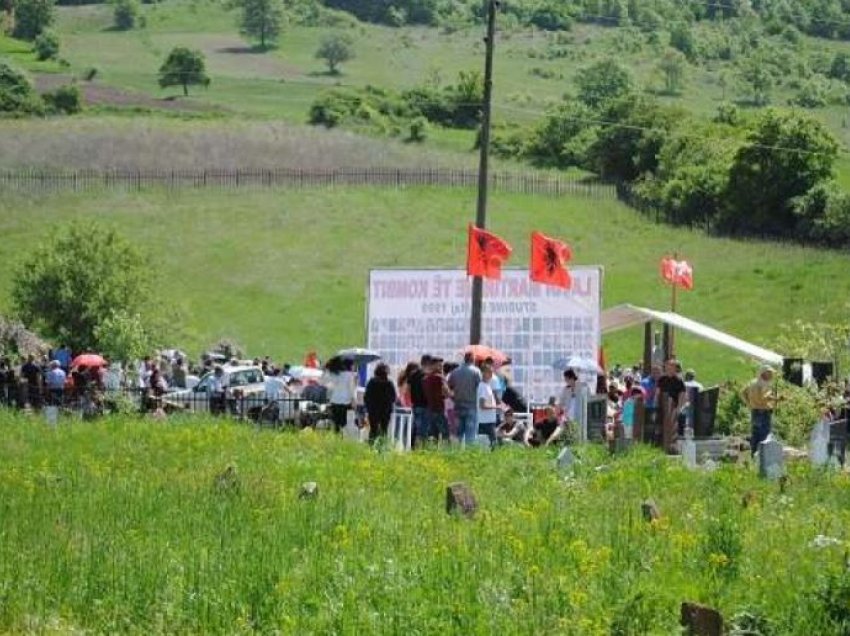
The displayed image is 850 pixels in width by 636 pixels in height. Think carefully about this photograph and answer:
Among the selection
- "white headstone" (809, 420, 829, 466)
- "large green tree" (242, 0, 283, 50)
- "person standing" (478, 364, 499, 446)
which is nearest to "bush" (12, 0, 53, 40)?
"large green tree" (242, 0, 283, 50)

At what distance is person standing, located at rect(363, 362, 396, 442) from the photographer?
2956 cm

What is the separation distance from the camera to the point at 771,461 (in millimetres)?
24188

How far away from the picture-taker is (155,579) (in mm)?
16469

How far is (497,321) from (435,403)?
7.63 meters

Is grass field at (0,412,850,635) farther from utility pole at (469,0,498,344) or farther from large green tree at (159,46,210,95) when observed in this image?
large green tree at (159,46,210,95)

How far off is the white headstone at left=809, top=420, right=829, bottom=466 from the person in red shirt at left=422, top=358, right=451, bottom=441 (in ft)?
17.1

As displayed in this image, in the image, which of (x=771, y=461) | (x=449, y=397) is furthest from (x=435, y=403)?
(x=771, y=461)

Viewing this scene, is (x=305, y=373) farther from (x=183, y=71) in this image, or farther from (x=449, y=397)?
(x=183, y=71)

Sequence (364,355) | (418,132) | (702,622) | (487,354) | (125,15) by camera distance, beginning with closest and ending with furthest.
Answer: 1. (702,622)
2. (487,354)
3. (364,355)
4. (418,132)
5. (125,15)

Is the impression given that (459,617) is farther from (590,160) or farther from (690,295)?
(590,160)

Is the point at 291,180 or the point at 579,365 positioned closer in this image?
the point at 579,365

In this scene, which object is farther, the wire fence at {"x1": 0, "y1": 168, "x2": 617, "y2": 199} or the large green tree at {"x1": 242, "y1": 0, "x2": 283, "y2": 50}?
the large green tree at {"x1": 242, "y1": 0, "x2": 283, "y2": 50}

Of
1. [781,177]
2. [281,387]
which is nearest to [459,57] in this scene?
[781,177]

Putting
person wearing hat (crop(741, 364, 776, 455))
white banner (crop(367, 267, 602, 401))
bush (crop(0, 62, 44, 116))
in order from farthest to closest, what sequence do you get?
bush (crop(0, 62, 44, 116)), white banner (crop(367, 267, 602, 401)), person wearing hat (crop(741, 364, 776, 455))
